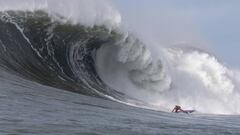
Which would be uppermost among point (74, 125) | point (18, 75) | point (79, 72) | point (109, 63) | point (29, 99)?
point (109, 63)

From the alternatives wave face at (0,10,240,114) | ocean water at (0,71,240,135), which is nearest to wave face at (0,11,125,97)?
wave face at (0,10,240,114)

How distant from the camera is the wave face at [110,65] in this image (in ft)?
65.5

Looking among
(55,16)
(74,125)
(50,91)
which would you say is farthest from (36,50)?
(74,125)

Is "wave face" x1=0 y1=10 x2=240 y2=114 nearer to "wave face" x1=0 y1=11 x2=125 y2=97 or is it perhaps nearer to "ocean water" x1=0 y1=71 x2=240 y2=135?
"wave face" x1=0 y1=11 x2=125 y2=97

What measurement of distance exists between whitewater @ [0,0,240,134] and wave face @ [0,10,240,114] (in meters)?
0.05

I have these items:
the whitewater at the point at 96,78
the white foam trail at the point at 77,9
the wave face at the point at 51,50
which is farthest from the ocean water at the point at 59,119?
the white foam trail at the point at 77,9

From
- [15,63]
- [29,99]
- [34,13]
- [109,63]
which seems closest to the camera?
[29,99]

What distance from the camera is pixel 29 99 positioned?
12.5 m

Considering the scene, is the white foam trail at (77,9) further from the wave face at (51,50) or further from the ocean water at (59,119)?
the ocean water at (59,119)

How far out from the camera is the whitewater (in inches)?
441

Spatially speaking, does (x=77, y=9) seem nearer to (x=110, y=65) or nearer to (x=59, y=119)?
(x=110, y=65)

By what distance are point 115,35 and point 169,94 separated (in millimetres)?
4286

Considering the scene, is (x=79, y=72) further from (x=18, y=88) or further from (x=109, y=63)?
(x=18, y=88)

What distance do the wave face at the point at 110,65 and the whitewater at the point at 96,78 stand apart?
0.05 meters
